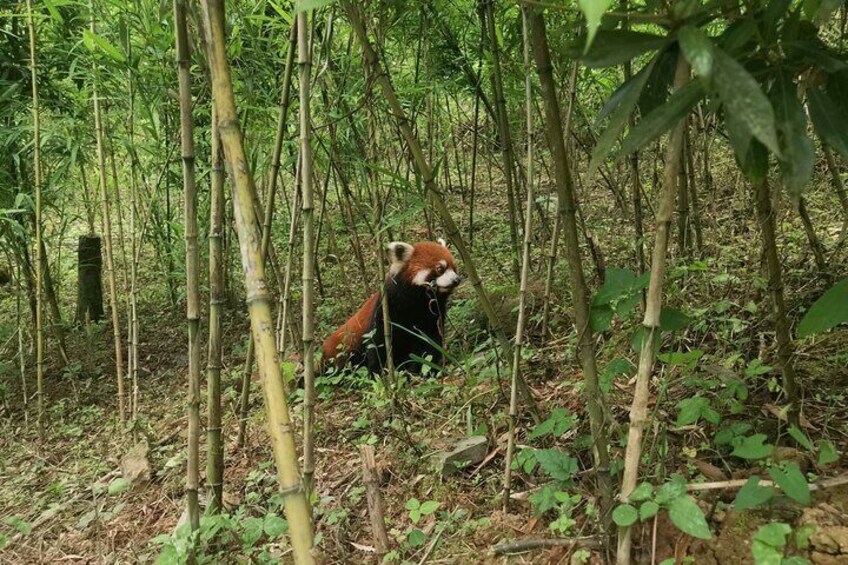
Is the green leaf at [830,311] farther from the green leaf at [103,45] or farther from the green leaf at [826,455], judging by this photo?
the green leaf at [103,45]

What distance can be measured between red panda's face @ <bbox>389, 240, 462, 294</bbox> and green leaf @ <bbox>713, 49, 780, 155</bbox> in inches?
134

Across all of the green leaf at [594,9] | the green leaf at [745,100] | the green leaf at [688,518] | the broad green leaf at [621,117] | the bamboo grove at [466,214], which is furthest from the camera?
the green leaf at [688,518]

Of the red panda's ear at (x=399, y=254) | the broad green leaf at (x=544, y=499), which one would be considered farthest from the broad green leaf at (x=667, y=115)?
the red panda's ear at (x=399, y=254)

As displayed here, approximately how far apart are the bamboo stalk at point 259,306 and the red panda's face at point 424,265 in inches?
119

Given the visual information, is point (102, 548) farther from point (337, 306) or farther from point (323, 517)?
point (337, 306)

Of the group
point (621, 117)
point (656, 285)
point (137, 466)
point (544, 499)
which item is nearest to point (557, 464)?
point (544, 499)

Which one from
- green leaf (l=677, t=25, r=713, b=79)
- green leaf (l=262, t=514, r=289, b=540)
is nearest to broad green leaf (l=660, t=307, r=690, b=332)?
green leaf (l=677, t=25, r=713, b=79)

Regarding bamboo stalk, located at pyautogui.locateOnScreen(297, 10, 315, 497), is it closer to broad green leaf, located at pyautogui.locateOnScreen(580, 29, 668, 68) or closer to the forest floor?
the forest floor

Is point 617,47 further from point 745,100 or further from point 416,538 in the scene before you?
point 416,538

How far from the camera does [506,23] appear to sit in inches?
153

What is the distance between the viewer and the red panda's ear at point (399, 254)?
452cm

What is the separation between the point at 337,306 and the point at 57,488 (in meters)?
2.91

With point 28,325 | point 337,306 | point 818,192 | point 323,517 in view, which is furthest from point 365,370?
point 28,325

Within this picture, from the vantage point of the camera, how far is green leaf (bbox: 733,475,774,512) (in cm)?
158
